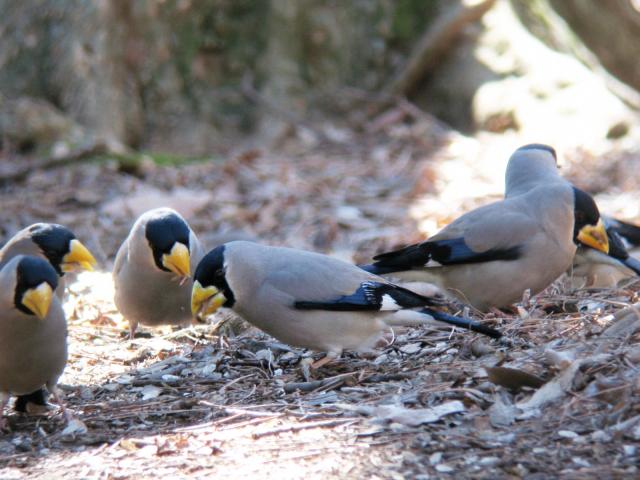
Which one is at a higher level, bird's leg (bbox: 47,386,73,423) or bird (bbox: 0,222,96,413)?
bird (bbox: 0,222,96,413)

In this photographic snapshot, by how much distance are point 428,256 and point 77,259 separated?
2.03 metres

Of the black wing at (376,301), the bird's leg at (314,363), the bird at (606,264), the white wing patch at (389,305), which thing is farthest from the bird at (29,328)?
the bird at (606,264)

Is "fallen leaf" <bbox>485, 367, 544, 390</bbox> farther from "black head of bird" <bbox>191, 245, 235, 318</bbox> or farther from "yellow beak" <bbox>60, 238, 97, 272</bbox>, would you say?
"yellow beak" <bbox>60, 238, 97, 272</bbox>

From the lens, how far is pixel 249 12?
10.4m

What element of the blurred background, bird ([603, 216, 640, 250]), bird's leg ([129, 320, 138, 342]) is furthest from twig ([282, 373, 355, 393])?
the blurred background

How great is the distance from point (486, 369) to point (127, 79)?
23.5 feet

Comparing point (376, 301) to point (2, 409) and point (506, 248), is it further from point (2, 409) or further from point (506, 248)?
point (2, 409)

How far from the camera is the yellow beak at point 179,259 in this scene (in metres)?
5.70

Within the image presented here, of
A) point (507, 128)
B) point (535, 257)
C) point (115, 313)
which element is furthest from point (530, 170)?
point (507, 128)

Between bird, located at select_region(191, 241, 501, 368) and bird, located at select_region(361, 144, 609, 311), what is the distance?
0.68 metres

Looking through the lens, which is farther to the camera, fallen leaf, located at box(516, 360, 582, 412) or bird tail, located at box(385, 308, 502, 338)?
bird tail, located at box(385, 308, 502, 338)

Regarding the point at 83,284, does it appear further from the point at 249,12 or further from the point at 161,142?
the point at 249,12

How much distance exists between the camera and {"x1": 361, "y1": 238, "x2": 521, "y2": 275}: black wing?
552 centimetres

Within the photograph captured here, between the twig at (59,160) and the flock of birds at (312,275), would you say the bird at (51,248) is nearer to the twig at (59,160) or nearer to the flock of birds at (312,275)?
the flock of birds at (312,275)
